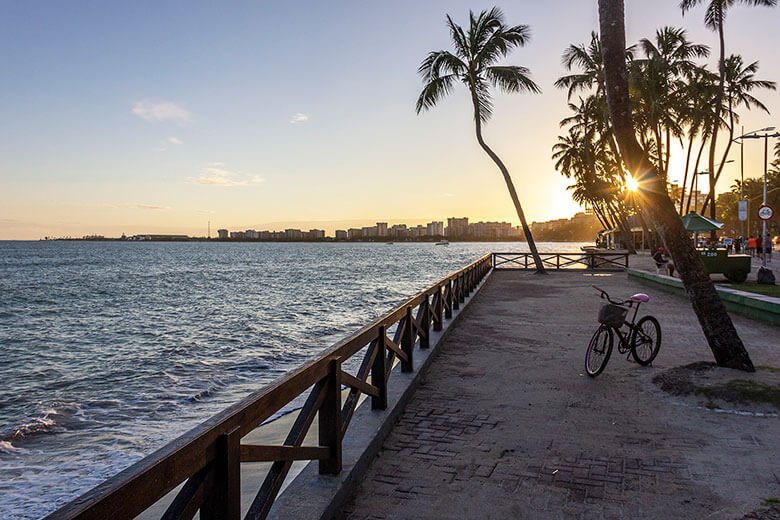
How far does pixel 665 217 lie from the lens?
7.09 meters

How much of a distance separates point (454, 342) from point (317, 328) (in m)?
9.40

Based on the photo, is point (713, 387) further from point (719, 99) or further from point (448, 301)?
point (719, 99)

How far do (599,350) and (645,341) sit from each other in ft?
3.19

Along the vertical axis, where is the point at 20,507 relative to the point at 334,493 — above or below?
below

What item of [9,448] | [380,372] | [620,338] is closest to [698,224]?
[620,338]

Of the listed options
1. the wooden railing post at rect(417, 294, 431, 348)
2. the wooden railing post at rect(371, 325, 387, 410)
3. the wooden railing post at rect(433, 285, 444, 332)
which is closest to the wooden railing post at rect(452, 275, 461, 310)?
the wooden railing post at rect(433, 285, 444, 332)

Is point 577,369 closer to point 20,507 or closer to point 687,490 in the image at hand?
point 687,490

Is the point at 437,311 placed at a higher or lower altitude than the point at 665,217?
lower

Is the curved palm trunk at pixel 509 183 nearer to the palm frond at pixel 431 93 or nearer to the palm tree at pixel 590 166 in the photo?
the palm frond at pixel 431 93

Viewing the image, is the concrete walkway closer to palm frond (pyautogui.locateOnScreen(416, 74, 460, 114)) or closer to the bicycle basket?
the bicycle basket

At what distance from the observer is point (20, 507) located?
5.72 m

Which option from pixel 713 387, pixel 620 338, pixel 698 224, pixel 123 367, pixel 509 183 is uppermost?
pixel 509 183

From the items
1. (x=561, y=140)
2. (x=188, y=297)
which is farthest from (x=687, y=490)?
(x=561, y=140)

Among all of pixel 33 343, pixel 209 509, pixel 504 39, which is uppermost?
pixel 504 39
